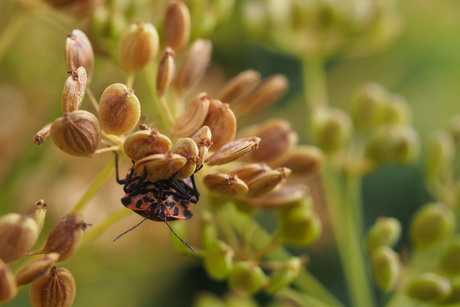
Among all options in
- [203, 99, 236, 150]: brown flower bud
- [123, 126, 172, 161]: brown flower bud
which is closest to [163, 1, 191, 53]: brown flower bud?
[203, 99, 236, 150]: brown flower bud

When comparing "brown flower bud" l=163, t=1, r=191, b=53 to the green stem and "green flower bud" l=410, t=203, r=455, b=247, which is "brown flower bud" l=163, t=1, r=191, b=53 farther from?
"green flower bud" l=410, t=203, r=455, b=247

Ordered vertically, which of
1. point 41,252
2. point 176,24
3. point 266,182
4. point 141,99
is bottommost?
point 141,99

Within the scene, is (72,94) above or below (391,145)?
above

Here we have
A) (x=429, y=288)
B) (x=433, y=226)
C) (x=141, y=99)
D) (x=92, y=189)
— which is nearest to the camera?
(x=92, y=189)

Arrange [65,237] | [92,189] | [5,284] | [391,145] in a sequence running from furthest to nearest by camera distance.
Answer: [391,145] < [92,189] < [65,237] < [5,284]

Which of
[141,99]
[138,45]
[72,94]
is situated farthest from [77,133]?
[141,99]

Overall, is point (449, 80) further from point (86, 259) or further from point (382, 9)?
point (86, 259)

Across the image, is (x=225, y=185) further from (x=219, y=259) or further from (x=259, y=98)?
(x=259, y=98)

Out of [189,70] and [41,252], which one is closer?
[41,252]
